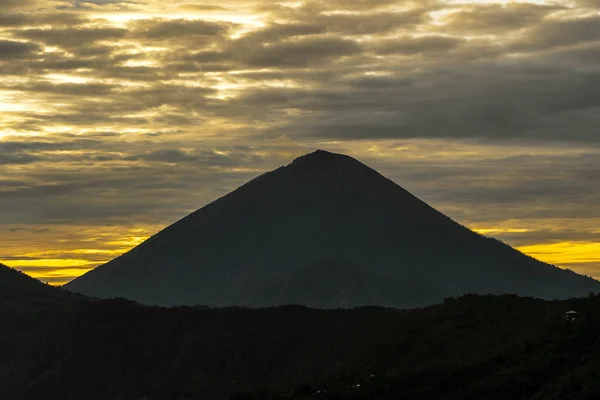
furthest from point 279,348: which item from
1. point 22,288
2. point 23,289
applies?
point 22,288

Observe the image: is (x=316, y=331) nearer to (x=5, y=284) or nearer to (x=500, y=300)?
(x=500, y=300)

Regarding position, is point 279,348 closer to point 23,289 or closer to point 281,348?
point 281,348

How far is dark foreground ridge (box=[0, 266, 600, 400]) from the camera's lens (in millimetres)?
47156

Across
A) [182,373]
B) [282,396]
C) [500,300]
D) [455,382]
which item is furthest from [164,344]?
[455,382]

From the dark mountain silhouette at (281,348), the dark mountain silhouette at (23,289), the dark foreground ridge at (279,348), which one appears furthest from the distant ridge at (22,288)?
the dark mountain silhouette at (281,348)

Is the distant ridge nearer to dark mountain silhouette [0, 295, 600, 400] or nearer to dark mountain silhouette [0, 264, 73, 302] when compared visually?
dark mountain silhouette [0, 264, 73, 302]

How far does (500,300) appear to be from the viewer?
73250 millimetres

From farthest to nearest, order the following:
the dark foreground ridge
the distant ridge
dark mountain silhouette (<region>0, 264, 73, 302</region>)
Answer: the distant ridge
dark mountain silhouette (<region>0, 264, 73, 302</region>)
the dark foreground ridge

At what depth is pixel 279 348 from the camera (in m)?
82.8

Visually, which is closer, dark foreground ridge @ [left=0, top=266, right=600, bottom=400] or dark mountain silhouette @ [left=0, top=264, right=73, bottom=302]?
dark foreground ridge @ [left=0, top=266, right=600, bottom=400]

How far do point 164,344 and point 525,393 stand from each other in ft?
164

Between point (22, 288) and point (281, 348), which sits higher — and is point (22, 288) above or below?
above

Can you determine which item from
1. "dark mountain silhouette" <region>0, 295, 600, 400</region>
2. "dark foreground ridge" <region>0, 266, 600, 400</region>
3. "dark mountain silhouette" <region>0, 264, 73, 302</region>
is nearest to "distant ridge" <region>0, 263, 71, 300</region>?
"dark mountain silhouette" <region>0, 264, 73, 302</region>

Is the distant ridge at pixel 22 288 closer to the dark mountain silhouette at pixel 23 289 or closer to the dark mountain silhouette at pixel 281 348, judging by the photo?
the dark mountain silhouette at pixel 23 289
